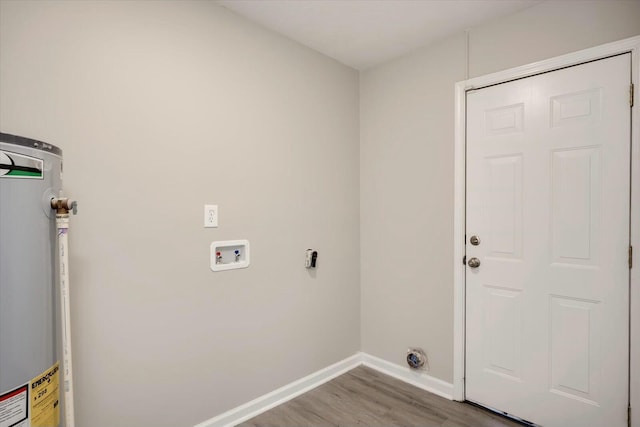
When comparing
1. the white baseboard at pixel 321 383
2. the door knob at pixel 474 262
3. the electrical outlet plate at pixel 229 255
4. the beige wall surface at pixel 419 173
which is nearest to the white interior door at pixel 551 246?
the door knob at pixel 474 262

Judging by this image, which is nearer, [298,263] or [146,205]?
[146,205]

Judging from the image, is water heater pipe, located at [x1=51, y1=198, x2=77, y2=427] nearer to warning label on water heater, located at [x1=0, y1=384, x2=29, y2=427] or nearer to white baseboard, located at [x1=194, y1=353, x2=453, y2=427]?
warning label on water heater, located at [x1=0, y1=384, x2=29, y2=427]

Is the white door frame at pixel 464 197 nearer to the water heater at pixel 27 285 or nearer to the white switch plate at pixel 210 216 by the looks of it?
the white switch plate at pixel 210 216

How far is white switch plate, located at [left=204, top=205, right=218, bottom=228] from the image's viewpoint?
1967 mm

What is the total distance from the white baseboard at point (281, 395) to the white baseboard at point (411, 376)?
0.13m

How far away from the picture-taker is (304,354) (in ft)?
8.32

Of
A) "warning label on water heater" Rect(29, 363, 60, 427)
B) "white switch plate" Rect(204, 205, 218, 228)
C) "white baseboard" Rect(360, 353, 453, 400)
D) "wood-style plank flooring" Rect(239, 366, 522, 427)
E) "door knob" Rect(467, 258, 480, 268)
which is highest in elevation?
"white switch plate" Rect(204, 205, 218, 228)

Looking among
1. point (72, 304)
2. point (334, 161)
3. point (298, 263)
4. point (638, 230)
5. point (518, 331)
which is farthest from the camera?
point (334, 161)

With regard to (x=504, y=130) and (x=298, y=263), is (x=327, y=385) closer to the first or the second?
(x=298, y=263)

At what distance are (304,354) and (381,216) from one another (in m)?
1.26

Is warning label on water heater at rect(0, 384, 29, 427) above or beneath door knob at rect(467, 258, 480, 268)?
beneath

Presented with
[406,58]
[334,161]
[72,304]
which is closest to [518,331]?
[334,161]

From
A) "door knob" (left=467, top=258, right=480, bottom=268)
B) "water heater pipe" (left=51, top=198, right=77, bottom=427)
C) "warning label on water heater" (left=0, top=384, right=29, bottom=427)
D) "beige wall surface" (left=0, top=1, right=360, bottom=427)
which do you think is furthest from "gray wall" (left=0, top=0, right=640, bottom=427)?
"warning label on water heater" (left=0, top=384, right=29, bottom=427)

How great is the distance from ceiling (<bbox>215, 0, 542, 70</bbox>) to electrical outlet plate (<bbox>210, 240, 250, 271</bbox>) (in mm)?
1456
